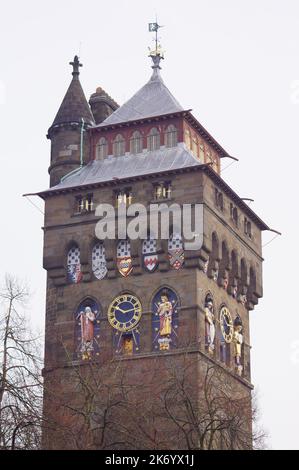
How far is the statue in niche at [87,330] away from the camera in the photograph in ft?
232

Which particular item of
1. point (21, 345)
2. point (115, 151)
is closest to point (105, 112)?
point (115, 151)

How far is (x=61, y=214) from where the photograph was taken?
72.9m

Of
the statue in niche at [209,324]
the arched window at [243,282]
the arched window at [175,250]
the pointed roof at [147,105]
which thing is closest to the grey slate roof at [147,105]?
the pointed roof at [147,105]

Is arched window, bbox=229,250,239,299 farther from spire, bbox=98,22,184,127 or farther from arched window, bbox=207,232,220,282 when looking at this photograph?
spire, bbox=98,22,184,127

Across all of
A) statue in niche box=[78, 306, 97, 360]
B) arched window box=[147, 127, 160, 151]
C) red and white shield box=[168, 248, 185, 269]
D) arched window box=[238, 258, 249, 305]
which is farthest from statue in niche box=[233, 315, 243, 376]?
arched window box=[147, 127, 160, 151]

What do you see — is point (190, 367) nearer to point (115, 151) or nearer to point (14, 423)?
point (115, 151)

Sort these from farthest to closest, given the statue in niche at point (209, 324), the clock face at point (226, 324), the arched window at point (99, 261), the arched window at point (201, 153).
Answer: the arched window at point (201, 153), the clock face at point (226, 324), the arched window at point (99, 261), the statue in niche at point (209, 324)

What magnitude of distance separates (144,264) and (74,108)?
8.06 metres

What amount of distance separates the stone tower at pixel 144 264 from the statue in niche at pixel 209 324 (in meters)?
0.04

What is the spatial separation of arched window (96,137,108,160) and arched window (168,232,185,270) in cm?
564

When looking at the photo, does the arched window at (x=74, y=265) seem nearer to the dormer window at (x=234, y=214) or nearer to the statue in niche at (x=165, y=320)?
the statue in niche at (x=165, y=320)

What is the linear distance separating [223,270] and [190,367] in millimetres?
5835

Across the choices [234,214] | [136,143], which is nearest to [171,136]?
[136,143]

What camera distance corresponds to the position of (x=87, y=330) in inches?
2793
